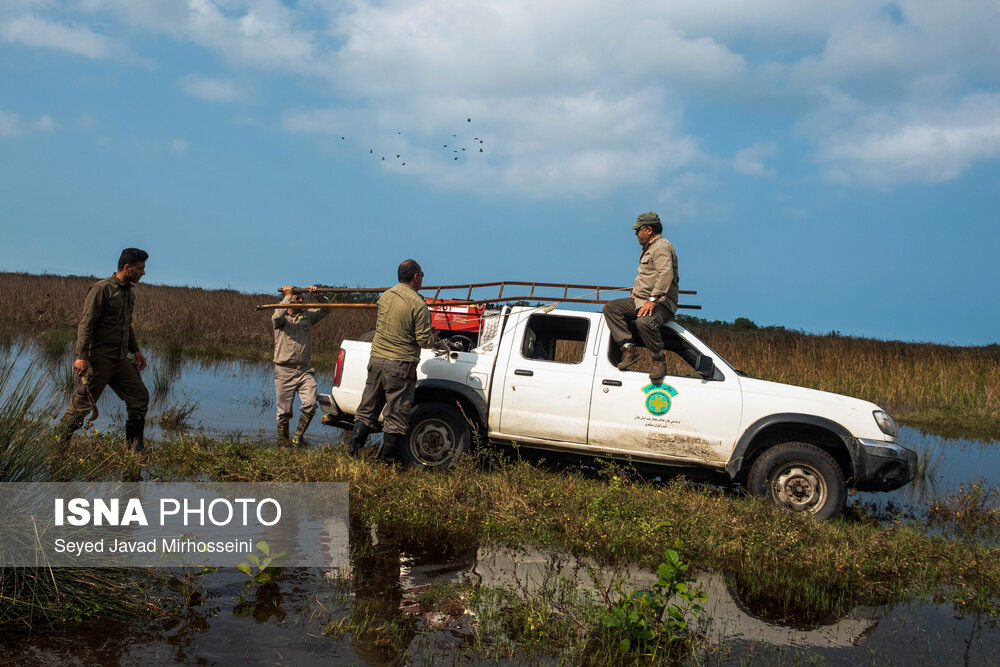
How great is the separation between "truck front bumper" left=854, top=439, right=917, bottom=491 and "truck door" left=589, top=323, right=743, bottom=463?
3.91ft

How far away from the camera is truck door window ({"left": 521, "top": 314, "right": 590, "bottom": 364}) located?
28.4ft

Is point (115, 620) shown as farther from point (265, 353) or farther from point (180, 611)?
point (265, 353)

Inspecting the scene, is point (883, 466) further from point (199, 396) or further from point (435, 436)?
point (199, 396)

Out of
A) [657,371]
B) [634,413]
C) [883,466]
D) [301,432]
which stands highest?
[657,371]

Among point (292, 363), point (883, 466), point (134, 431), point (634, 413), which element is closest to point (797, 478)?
point (883, 466)

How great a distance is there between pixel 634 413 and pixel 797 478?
Answer: 166 cm

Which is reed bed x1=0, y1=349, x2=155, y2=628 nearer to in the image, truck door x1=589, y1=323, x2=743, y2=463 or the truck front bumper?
truck door x1=589, y1=323, x2=743, y2=463

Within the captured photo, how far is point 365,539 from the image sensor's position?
20.4 ft

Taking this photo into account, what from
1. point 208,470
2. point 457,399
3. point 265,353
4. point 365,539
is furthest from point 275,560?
point 265,353

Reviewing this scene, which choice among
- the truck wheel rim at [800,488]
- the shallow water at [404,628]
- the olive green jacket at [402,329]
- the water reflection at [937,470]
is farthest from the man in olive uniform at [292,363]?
the water reflection at [937,470]

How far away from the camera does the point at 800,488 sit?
7.66 meters

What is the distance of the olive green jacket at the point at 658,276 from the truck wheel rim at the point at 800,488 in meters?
2.00

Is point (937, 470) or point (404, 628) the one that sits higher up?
point (937, 470)

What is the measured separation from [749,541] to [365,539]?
3066mm
